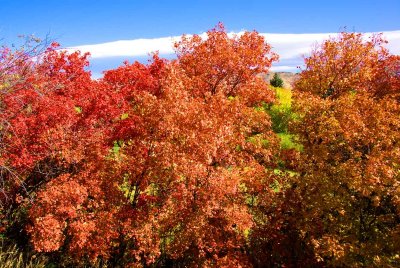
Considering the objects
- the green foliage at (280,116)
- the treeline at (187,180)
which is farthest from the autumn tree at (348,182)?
the green foliage at (280,116)

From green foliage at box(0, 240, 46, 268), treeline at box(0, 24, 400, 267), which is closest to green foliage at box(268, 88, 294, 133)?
treeline at box(0, 24, 400, 267)

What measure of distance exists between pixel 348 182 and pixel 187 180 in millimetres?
7094

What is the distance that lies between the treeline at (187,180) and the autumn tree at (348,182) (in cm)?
6

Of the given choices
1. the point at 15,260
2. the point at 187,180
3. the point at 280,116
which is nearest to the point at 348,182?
the point at 187,180

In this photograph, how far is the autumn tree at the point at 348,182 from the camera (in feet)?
50.8

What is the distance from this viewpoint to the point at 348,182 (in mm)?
15859

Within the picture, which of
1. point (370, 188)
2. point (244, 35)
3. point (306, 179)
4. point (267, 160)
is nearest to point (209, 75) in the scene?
point (244, 35)

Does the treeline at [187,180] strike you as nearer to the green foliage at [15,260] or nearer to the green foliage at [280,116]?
the green foliage at [15,260]

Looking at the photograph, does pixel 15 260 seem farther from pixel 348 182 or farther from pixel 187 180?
pixel 348 182

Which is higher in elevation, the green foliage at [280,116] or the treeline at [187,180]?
the treeline at [187,180]

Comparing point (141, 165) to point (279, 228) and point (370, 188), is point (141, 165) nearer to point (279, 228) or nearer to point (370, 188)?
point (279, 228)

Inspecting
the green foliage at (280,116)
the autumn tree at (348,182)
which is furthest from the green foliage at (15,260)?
the green foliage at (280,116)

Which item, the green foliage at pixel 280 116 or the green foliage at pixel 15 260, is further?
the green foliage at pixel 280 116

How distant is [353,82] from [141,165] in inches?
639
